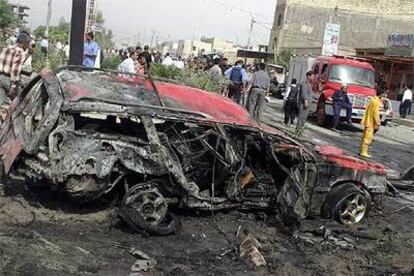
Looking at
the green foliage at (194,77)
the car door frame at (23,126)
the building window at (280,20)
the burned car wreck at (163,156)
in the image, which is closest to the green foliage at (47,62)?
the green foliage at (194,77)

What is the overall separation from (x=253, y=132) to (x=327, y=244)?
1.40m

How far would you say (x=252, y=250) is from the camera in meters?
5.36

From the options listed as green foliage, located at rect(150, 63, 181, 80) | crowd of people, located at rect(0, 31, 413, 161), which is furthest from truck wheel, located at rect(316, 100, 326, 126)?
green foliage, located at rect(150, 63, 181, 80)

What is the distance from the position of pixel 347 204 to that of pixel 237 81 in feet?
31.9

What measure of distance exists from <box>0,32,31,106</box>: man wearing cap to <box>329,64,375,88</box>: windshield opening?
39.7 ft

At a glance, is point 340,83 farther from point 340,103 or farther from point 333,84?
point 340,103

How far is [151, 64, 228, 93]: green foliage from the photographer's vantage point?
55.6 feet

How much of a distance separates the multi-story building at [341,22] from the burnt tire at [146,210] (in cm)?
5693

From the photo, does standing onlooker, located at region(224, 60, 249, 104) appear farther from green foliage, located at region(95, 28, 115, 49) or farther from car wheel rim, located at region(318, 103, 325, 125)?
green foliage, located at region(95, 28, 115, 49)

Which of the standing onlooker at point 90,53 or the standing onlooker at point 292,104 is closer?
the standing onlooker at point 90,53

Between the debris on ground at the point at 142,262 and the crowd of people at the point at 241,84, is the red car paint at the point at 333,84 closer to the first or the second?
the crowd of people at the point at 241,84

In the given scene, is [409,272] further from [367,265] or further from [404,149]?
[404,149]

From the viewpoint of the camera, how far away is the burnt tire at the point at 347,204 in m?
6.75

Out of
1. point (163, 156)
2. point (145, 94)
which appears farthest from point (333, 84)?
point (163, 156)
